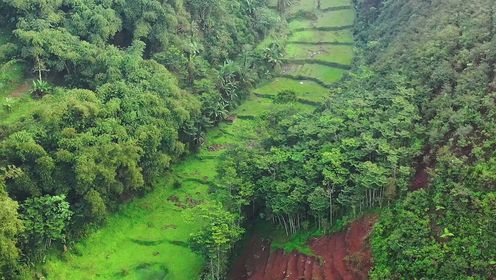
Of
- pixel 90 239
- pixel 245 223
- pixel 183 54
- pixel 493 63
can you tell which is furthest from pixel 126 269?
pixel 493 63

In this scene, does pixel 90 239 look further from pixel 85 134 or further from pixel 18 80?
pixel 18 80

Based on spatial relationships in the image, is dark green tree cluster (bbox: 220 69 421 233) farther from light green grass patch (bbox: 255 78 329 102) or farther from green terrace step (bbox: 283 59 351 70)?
green terrace step (bbox: 283 59 351 70)

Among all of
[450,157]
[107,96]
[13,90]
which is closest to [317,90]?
[107,96]

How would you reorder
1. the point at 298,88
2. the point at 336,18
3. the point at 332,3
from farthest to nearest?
the point at 332,3
the point at 336,18
the point at 298,88

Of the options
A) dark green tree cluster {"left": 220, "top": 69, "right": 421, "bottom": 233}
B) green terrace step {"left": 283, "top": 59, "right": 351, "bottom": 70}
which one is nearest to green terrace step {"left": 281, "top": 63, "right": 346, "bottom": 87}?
green terrace step {"left": 283, "top": 59, "right": 351, "bottom": 70}

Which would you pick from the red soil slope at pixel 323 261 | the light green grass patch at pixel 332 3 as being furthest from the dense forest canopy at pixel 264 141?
the light green grass patch at pixel 332 3

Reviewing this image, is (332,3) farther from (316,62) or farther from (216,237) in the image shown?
(216,237)
